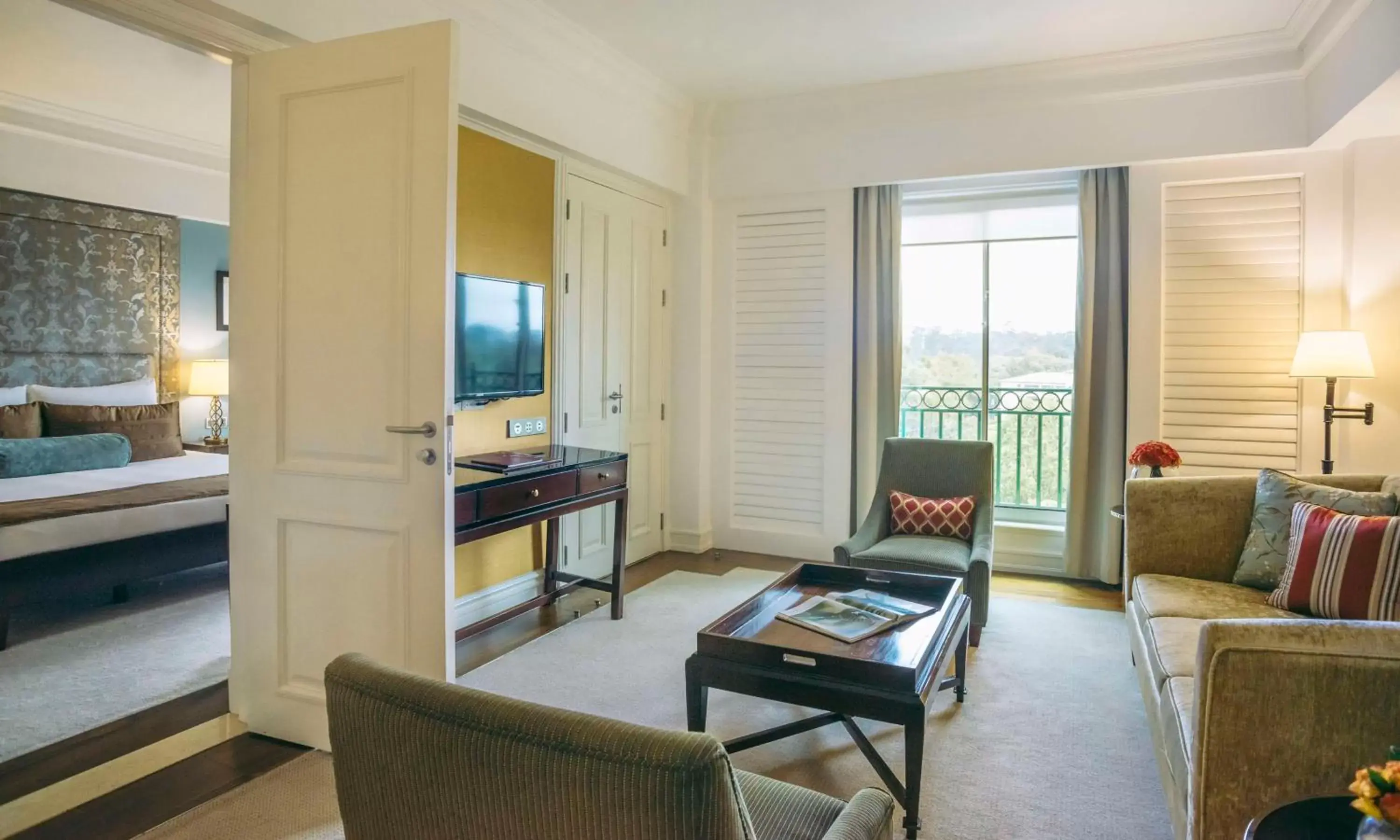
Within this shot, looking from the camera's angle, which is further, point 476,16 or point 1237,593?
point 476,16

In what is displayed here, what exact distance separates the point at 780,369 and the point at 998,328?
132 centimetres

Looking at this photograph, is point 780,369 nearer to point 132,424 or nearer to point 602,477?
point 602,477

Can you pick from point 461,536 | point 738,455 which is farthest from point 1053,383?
point 461,536

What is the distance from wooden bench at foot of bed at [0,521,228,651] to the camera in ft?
10.9

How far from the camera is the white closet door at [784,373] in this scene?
497 cm

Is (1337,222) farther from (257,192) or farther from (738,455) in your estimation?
(257,192)

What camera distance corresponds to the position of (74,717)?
2.74 metres

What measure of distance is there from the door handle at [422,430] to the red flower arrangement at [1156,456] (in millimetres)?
3142

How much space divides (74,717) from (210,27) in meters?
2.27

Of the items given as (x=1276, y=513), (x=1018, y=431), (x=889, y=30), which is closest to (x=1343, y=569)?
(x=1276, y=513)

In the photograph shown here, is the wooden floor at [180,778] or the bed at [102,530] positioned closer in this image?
the wooden floor at [180,778]

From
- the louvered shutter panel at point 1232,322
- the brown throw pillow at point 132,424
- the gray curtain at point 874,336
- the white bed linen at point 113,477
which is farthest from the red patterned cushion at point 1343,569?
the brown throw pillow at point 132,424

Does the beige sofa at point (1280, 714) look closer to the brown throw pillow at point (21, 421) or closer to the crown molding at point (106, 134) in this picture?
the brown throw pillow at point (21, 421)

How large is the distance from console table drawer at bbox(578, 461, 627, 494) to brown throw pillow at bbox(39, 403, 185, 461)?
3.17 m
